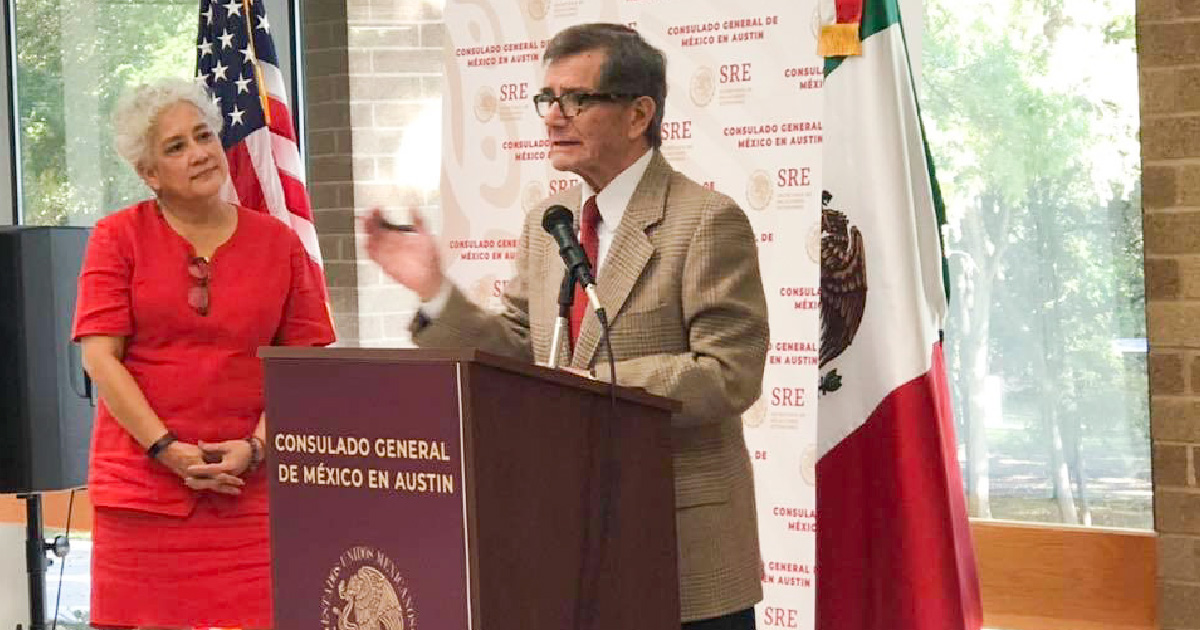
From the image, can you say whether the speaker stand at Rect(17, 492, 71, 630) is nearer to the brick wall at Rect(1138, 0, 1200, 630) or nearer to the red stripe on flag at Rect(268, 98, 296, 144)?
the red stripe on flag at Rect(268, 98, 296, 144)

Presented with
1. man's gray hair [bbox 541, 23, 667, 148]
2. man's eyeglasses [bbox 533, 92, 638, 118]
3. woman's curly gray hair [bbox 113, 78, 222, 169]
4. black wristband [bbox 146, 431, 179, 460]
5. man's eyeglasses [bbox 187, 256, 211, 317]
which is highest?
woman's curly gray hair [bbox 113, 78, 222, 169]

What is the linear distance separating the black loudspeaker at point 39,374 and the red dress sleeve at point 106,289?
1174mm

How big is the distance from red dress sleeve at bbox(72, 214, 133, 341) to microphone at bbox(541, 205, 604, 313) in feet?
5.12

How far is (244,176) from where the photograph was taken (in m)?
4.32

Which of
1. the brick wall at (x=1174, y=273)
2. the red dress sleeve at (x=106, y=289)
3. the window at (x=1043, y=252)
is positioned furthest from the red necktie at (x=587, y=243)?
the window at (x=1043, y=252)

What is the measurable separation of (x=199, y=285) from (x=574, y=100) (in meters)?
1.40

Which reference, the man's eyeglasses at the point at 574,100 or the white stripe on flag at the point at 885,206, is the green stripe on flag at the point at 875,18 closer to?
the white stripe on flag at the point at 885,206

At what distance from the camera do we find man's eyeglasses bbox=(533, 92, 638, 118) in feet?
7.29

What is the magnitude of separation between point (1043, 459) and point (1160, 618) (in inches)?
25.4

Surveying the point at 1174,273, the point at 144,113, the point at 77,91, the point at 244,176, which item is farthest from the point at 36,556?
the point at 1174,273

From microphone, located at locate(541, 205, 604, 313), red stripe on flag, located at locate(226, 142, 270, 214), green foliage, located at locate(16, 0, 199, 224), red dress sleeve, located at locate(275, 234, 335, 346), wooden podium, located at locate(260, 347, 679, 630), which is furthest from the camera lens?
green foliage, located at locate(16, 0, 199, 224)

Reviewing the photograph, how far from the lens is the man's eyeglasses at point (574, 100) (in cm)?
222

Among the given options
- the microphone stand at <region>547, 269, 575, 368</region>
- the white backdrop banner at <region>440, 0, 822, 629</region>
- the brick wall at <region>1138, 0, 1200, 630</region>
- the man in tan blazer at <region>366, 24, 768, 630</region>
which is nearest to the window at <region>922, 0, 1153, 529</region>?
the brick wall at <region>1138, 0, 1200, 630</region>

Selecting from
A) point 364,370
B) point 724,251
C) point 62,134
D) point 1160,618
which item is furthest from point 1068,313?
point 62,134
